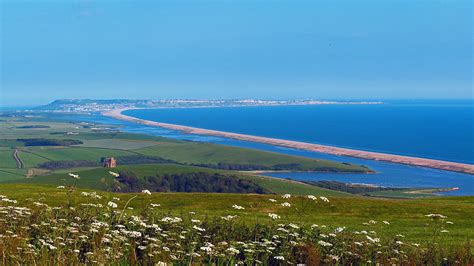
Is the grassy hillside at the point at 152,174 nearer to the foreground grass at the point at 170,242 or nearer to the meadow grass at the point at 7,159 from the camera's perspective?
the meadow grass at the point at 7,159

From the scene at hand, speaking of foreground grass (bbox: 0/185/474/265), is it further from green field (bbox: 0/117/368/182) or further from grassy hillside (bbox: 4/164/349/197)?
green field (bbox: 0/117/368/182)

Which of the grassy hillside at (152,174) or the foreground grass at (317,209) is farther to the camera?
the grassy hillside at (152,174)

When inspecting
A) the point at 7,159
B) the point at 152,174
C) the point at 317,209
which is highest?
the point at 317,209

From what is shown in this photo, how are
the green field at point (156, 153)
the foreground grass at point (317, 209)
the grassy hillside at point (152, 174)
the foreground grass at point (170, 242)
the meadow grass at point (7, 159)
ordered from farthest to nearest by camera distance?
the green field at point (156, 153), the meadow grass at point (7, 159), the grassy hillside at point (152, 174), the foreground grass at point (317, 209), the foreground grass at point (170, 242)

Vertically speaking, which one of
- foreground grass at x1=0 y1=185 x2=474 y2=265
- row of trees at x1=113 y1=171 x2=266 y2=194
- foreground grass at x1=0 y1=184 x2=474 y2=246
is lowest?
row of trees at x1=113 y1=171 x2=266 y2=194

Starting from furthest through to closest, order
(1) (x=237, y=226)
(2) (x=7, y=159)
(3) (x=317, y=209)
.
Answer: (2) (x=7, y=159) → (3) (x=317, y=209) → (1) (x=237, y=226)

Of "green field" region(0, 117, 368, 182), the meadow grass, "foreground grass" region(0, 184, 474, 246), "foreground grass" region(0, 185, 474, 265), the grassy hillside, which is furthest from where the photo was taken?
"green field" region(0, 117, 368, 182)

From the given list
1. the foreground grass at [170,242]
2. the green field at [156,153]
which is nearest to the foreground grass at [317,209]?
the foreground grass at [170,242]

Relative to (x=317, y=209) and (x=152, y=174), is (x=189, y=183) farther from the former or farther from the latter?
(x=317, y=209)

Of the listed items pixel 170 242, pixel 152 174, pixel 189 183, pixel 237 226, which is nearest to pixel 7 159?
pixel 152 174

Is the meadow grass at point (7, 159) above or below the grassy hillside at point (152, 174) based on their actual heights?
below

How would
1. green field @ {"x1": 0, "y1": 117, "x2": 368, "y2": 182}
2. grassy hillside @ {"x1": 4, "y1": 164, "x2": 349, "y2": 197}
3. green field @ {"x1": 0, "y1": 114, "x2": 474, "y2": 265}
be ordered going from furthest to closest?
1. green field @ {"x1": 0, "y1": 117, "x2": 368, "y2": 182}
2. grassy hillside @ {"x1": 4, "y1": 164, "x2": 349, "y2": 197}
3. green field @ {"x1": 0, "y1": 114, "x2": 474, "y2": 265}

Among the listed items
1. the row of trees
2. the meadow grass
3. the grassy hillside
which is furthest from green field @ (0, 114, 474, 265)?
the meadow grass
